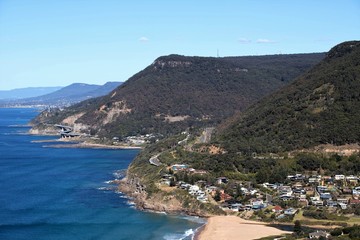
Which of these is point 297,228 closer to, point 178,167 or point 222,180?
point 222,180

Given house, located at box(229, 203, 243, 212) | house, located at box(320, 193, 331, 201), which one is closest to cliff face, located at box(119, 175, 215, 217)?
house, located at box(229, 203, 243, 212)

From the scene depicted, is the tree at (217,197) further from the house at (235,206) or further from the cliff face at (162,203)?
the cliff face at (162,203)

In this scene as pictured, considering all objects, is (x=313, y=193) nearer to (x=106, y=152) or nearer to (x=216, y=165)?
(x=216, y=165)

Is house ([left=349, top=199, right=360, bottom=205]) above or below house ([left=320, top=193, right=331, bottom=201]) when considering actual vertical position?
below

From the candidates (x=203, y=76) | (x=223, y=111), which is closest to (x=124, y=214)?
(x=223, y=111)

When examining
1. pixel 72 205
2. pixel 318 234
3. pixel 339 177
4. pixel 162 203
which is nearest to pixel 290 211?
pixel 318 234

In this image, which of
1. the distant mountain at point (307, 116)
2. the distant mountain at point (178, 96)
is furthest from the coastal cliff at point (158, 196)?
the distant mountain at point (178, 96)

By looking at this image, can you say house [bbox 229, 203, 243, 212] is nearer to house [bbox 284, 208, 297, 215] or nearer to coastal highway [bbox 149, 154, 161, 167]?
house [bbox 284, 208, 297, 215]
